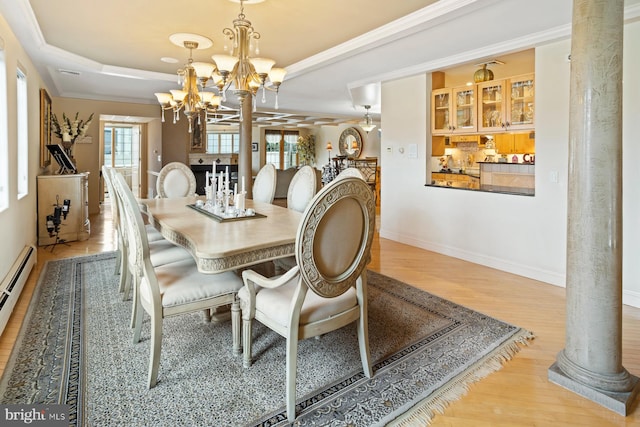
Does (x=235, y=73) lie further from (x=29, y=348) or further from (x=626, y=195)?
(x=626, y=195)

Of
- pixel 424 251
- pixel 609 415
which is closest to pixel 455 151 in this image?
pixel 424 251

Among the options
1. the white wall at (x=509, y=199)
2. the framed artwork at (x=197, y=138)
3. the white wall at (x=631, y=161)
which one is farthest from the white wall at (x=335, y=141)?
the white wall at (x=631, y=161)

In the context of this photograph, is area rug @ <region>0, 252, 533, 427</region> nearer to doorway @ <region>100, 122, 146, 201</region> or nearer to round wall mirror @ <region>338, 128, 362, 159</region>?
doorway @ <region>100, 122, 146, 201</region>

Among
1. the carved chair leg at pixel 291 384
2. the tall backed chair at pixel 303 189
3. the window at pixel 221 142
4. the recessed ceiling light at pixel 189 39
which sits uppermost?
the window at pixel 221 142

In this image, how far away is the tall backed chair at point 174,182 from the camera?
4359mm

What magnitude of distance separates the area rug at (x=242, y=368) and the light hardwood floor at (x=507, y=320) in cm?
9

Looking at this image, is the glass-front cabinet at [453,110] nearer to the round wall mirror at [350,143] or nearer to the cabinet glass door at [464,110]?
the cabinet glass door at [464,110]

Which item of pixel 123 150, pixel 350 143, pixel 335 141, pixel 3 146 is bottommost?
pixel 3 146

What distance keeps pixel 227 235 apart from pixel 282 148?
13628 mm

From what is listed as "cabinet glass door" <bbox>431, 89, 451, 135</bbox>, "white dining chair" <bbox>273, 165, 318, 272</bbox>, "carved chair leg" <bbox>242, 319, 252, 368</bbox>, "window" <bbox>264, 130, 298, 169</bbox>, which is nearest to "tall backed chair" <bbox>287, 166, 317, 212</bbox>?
"white dining chair" <bbox>273, 165, 318, 272</bbox>

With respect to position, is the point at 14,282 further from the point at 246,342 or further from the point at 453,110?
the point at 453,110

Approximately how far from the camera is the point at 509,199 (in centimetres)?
408

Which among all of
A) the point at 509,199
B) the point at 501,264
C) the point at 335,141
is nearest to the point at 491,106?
the point at 509,199

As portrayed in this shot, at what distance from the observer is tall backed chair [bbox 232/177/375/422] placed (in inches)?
64.4
